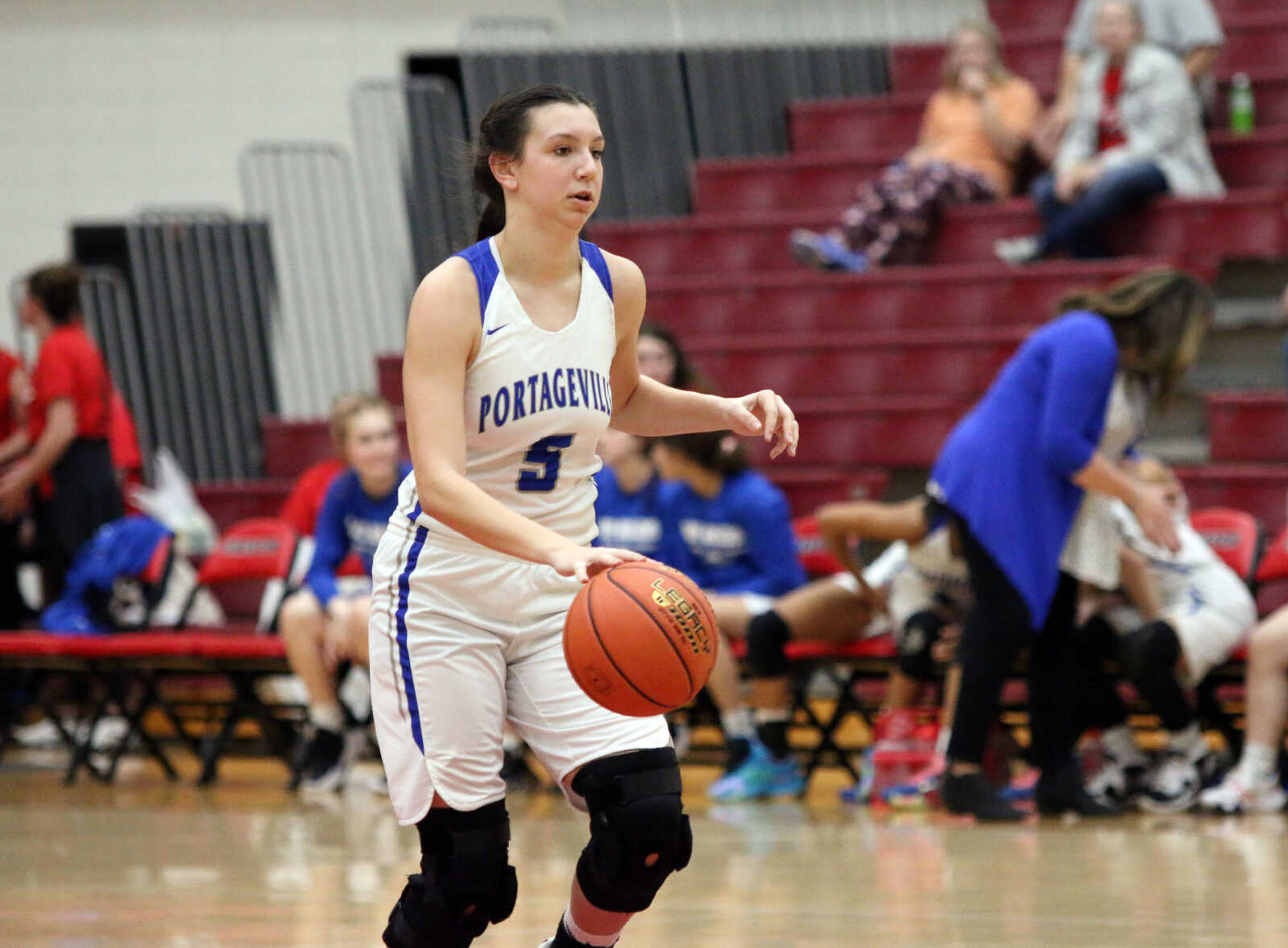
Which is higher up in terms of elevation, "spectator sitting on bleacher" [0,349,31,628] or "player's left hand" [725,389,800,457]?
"player's left hand" [725,389,800,457]

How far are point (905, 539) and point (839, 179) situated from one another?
3.72m

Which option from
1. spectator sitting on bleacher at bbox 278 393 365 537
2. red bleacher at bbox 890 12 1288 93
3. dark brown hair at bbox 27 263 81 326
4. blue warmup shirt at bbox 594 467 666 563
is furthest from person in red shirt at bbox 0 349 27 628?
red bleacher at bbox 890 12 1288 93

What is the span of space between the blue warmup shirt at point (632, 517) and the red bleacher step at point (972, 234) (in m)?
2.30

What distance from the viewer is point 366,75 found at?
444 inches

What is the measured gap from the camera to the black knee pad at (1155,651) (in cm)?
562

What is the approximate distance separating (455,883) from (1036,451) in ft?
10.0

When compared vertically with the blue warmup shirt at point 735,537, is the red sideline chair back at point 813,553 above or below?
below

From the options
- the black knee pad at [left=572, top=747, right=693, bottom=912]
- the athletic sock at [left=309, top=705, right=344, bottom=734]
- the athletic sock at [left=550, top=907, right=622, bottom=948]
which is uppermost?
the black knee pad at [left=572, top=747, right=693, bottom=912]

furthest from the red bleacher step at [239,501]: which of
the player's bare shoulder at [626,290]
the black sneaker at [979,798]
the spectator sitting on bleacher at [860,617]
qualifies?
the player's bare shoulder at [626,290]

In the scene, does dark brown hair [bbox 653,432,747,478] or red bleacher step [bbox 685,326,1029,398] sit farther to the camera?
red bleacher step [bbox 685,326,1029,398]

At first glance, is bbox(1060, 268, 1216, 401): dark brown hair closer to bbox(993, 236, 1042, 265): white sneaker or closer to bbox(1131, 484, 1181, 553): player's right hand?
bbox(1131, 484, 1181, 553): player's right hand

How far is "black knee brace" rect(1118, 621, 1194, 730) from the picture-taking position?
18.5ft

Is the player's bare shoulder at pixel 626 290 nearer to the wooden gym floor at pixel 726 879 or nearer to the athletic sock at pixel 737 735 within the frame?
the wooden gym floor at pixel 726 879

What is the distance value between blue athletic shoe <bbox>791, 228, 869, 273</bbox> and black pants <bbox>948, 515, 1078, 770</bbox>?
3.12 metres
